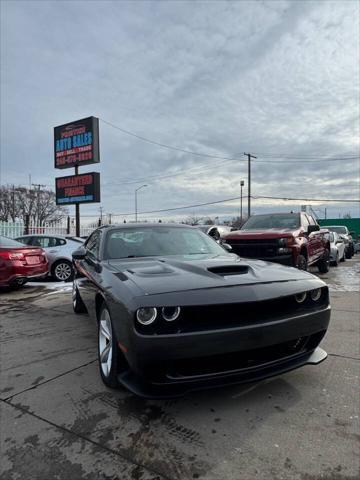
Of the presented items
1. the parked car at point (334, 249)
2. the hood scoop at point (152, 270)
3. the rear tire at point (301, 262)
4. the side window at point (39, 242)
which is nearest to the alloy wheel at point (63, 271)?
the side window at point (39, 242)

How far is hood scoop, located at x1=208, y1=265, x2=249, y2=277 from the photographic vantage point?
2888 mm

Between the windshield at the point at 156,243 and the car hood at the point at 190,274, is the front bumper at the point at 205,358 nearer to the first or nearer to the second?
the car hood at the point at 190,274

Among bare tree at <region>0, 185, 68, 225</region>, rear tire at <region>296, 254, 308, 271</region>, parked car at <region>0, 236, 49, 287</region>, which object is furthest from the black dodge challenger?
bare tree at <region>0, 185, 68, 225</region>

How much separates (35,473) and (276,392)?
1853 millimetres

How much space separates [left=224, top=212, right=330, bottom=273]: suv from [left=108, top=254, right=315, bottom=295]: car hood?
442 cm

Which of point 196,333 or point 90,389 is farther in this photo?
point 90,389

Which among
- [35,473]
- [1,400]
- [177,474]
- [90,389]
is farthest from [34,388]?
[177,474]

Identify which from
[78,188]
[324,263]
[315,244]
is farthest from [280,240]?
[78,188]

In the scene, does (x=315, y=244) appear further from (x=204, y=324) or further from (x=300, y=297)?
(x=204, y=324)

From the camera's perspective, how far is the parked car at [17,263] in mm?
7816

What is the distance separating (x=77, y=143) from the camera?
17.5 meters

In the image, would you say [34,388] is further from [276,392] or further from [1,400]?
[276,392]

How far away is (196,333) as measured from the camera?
2312 millimetres

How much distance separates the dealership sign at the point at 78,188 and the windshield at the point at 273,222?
376 inches
